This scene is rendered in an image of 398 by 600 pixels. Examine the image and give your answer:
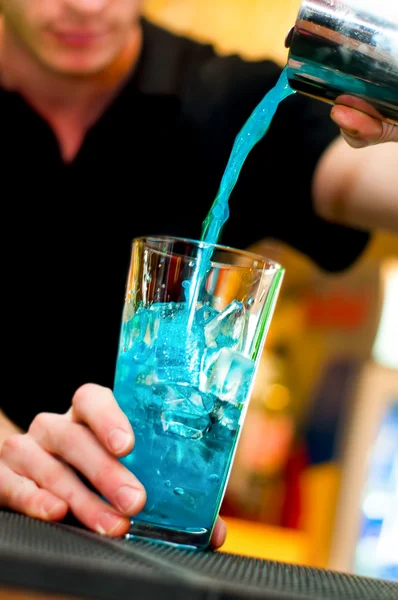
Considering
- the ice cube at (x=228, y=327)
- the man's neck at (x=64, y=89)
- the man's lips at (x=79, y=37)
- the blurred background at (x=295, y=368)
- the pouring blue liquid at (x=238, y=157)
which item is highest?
the man's lips at (x=79, y=37)

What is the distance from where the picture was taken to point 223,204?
80 cm

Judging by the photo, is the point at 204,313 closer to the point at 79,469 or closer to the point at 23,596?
the point at 79,469

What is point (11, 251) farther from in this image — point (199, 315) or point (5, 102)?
point (199, 315)

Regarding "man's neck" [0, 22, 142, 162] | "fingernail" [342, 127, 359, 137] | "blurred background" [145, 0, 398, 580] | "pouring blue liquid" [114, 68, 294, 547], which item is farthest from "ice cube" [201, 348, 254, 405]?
"blurred background" [145, 0, 398, 580]

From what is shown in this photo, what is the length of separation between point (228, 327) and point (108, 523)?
8.3 inches

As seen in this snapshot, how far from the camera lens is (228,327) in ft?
2.42

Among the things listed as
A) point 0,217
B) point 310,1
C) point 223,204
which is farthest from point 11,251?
point 310,1

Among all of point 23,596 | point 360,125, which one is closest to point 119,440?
point 23,596

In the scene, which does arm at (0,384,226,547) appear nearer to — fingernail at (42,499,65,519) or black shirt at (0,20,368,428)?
fingernail at (42,499,65,519)

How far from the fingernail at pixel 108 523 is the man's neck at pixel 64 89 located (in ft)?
3.32

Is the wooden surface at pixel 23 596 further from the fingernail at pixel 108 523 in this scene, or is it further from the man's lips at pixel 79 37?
the man's lips at pixel 79 37

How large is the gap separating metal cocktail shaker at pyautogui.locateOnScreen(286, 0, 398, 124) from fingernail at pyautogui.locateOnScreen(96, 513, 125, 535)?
0.47 meters

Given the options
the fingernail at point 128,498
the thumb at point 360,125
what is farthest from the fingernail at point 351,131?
the fingernail at point 128,498

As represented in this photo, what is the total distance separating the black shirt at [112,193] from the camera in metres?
1.56
